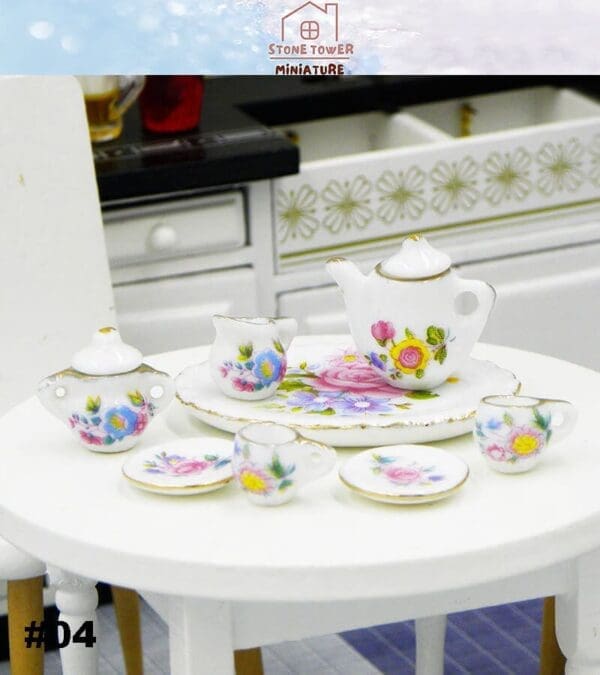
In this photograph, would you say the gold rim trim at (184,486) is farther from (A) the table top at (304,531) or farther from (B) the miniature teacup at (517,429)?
(B) the miniature teacup at (517,429)

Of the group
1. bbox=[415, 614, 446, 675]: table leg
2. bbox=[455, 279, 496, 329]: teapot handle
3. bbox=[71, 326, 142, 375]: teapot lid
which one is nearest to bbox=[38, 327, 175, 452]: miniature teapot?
bbox=[71, 326, 142, 375]: teapot lid

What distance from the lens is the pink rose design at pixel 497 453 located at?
1.41 meters

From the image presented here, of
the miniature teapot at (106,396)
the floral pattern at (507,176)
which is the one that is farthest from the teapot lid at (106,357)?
the floral pattern at (507,176)

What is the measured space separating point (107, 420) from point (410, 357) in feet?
1.02

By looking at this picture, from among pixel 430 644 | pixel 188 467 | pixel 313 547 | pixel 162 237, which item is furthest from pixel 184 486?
pixel 162 237

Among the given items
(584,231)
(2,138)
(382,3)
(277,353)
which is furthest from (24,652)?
(584,231)

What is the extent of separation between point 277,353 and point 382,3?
0.38 metres

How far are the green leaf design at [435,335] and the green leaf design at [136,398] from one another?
29 cm

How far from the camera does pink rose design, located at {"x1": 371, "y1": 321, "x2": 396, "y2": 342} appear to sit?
5.01 ft

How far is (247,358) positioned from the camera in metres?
1.54

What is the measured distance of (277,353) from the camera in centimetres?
156

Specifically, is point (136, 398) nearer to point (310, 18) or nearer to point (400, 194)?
point (310, 18)

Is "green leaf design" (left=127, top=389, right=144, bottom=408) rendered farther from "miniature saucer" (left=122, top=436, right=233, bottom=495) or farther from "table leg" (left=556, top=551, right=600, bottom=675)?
"table leg" (left=556, top=551, right=600, bottom=675)

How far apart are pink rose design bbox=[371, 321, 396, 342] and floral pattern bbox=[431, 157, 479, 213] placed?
3.01 feet
